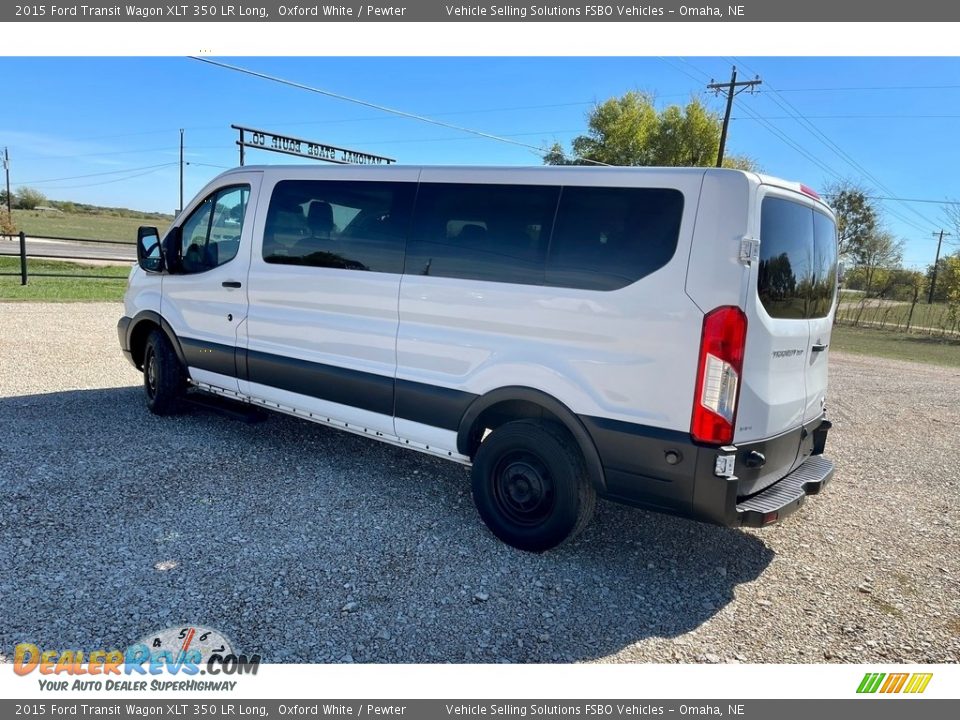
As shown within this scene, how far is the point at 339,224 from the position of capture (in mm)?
4539

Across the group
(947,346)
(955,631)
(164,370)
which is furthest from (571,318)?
(947,346)

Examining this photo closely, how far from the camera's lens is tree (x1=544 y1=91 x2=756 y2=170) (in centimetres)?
3697

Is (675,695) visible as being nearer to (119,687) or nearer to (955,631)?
(955,631)

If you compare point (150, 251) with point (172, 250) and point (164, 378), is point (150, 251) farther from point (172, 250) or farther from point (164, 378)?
point (164, 378)

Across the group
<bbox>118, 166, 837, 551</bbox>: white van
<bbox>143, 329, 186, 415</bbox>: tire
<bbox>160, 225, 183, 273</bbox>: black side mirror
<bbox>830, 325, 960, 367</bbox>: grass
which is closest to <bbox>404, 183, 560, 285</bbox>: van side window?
<bbox>118, 166, 837, 551</bbox>: white van

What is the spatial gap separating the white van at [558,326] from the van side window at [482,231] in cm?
1

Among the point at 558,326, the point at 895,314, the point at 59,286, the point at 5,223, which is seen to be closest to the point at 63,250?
the point at 5,223

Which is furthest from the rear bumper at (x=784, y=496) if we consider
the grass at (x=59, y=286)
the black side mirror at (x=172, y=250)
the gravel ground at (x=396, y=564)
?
the grass at (x=59, y=286)

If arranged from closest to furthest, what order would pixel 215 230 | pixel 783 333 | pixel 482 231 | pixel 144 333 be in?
pixel 783 333 < pixel 482 231 < pixel 215 230 < pixel 144 333

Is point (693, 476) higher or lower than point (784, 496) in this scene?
higher

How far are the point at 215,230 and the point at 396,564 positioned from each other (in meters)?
3.45

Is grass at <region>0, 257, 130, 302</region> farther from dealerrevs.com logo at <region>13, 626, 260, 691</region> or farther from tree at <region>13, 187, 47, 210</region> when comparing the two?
tree at <region>13, 187, 47, 210</region>

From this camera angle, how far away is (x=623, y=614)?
3.23 m

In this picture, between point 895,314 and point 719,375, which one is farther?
point 895,314
